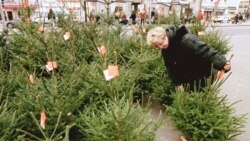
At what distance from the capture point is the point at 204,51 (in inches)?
122

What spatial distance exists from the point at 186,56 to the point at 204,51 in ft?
0.93

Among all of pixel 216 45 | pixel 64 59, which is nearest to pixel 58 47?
pixel 64 59

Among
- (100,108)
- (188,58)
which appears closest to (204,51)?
(188,58)

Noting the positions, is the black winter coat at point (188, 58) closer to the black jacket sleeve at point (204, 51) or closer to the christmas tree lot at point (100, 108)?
the black jacket sleeve at point (204, 51)

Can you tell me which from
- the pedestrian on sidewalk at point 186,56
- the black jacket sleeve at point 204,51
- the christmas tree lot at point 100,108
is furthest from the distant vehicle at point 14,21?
the black jacket sleeve at point 204,51

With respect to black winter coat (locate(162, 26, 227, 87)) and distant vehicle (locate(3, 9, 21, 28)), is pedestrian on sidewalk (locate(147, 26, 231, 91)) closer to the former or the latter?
black winter coat (locate(162, 26, 227, 87))

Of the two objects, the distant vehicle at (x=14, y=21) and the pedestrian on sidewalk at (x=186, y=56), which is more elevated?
the distant vehicle at (x=14, y=21)

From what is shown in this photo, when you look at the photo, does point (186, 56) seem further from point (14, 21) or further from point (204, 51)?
point (14, 21)

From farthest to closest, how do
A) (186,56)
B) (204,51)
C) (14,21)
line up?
(14,21)
(186,56)
(204,51)

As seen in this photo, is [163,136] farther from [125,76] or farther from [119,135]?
[119,135]

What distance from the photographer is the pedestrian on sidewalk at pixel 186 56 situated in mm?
3086

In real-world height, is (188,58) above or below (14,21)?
below

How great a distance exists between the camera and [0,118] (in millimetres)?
2455

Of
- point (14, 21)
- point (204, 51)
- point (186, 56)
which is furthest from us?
point (14, 21)
